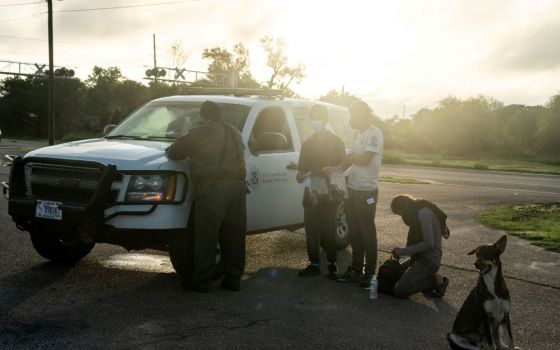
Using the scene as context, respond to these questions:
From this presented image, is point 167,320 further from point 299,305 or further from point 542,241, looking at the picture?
point 542,241

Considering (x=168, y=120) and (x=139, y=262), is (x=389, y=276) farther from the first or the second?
(x=168, y=120)

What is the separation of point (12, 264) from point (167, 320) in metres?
2.85

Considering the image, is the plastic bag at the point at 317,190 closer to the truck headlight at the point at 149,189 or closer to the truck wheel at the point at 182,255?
the truck wheel at the point at 182,255

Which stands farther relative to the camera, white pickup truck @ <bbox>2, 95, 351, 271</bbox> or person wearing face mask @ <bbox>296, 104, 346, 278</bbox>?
person wearing face mask @ <bbox>296, 104, 346, 278</bbox>

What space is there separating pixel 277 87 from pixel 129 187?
7533 cm

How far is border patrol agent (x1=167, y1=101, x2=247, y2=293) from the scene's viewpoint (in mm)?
6312

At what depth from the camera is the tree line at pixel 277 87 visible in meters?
76.2

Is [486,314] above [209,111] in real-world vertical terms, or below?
below

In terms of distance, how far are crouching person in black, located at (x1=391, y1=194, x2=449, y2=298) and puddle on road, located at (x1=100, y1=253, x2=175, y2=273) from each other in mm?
2635

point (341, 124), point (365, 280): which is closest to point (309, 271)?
point (365, 280)

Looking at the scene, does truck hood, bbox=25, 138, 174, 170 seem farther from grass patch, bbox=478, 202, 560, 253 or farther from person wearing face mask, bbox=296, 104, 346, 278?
grass patch, bbox=478, 202, 560, 253

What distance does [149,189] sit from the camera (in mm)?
6242

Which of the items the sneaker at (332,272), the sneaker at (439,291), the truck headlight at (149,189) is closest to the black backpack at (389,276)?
the sneaker at (439,291)

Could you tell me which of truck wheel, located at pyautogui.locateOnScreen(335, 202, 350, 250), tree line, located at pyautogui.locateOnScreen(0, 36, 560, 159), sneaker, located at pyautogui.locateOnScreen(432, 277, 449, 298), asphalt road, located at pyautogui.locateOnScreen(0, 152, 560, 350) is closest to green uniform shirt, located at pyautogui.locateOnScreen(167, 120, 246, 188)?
asphalt road, located at pyautogui.locateOnScreen(0, 152, 560, 350)
